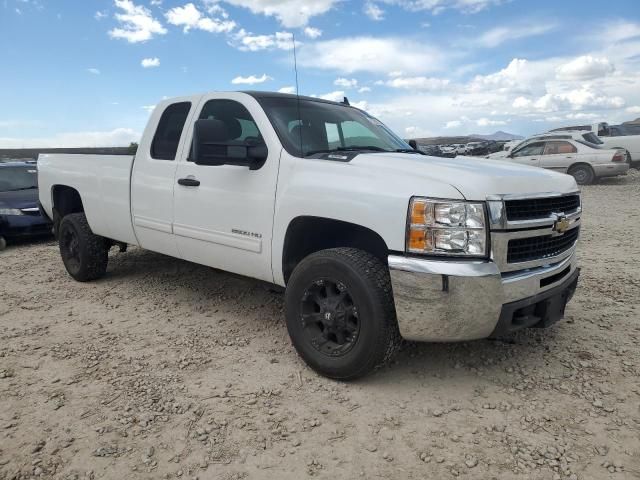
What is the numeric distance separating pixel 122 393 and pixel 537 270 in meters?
2.67

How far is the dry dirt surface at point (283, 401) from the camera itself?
242 cm

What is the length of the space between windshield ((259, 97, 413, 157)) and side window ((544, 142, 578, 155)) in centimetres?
1230

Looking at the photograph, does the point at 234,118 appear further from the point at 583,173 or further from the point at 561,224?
the point at 583,173

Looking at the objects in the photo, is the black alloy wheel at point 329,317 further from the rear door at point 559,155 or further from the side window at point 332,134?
the rear door at point 559,155

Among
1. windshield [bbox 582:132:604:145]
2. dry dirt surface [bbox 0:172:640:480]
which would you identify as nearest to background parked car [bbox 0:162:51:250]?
dry dirt surface [bbox 0:172:640:480]

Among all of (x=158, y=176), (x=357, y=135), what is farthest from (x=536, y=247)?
(x=158, y=176)

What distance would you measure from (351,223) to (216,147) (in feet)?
3.45

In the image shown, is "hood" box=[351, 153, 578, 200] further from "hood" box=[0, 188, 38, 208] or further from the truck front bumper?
"hood" box=[0, 188, 38, 208]

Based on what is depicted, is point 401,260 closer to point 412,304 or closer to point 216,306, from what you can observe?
point 412,304

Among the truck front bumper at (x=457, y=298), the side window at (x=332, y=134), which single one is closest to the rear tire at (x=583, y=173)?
the side window at (x=332, y=134)

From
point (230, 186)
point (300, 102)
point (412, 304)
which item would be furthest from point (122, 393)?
point (300, 102)

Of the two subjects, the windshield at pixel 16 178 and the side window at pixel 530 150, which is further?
the side window at pixel 530 150

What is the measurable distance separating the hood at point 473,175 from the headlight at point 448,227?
0.24 feet

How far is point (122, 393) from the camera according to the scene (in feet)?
10.1
